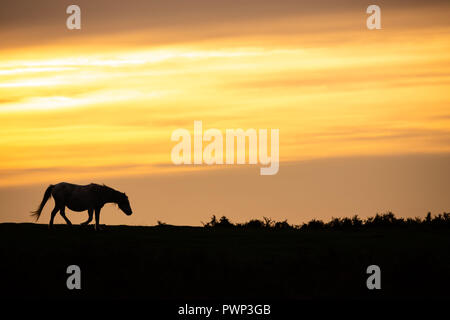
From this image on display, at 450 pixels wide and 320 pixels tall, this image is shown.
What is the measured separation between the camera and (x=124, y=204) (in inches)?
1666

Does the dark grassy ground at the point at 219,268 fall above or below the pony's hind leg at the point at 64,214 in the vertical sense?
below

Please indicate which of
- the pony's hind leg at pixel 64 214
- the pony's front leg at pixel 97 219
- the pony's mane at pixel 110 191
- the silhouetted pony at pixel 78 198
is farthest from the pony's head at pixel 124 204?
the pony's hind leg at pixel 64 214

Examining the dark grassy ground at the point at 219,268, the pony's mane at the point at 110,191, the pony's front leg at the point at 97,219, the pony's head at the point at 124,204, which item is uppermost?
the pony's mane at the point at 110,191

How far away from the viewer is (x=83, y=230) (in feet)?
127

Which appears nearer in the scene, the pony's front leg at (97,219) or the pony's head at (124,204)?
the pony's front leg at (97,219)

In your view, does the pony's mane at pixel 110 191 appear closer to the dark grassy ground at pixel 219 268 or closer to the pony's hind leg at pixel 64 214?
the pony's hind leg at pixel 64 214

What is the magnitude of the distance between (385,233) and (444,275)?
888cm

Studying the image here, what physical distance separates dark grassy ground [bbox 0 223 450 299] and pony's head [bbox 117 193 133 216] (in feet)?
19.6

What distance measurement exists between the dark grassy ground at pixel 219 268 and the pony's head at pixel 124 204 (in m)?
5.97

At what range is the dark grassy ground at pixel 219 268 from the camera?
29.7 meters
